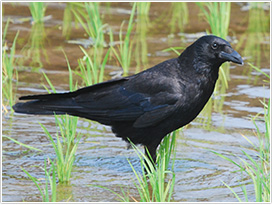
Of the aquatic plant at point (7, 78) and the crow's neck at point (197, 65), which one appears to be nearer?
the crow's neck at point (197, 65)

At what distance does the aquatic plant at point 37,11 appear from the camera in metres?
8.34

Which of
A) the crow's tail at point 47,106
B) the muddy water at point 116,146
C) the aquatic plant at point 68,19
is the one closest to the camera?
the muddy water at point 116,146

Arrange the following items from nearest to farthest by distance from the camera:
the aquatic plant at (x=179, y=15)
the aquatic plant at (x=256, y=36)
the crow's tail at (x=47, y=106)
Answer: the crow's tail at (x=47, y=106) → the aquatic plant at (x=256, y=36) → the aquatic plant at (x=179, y=15)

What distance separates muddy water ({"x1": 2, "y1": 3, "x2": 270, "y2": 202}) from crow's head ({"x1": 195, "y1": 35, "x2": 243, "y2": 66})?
66cm

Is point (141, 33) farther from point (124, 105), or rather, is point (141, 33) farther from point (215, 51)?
point (215, 51)

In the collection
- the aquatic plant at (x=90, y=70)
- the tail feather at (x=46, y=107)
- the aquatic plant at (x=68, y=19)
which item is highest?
the aquatic plant at (x=68, y=19)

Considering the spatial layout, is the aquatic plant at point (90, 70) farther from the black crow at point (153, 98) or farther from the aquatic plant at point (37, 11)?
the aquatic plant at point (37, 11)

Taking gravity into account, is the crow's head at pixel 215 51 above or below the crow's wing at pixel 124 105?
above

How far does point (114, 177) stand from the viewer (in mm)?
4953

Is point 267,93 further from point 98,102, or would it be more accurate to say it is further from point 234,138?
point 98,102

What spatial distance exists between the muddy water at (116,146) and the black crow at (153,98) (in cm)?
37

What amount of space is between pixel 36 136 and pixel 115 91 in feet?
3.29

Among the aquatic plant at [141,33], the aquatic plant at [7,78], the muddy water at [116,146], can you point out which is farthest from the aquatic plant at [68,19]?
the aquatic plant at [7,78]

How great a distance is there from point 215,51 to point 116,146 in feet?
4.34
